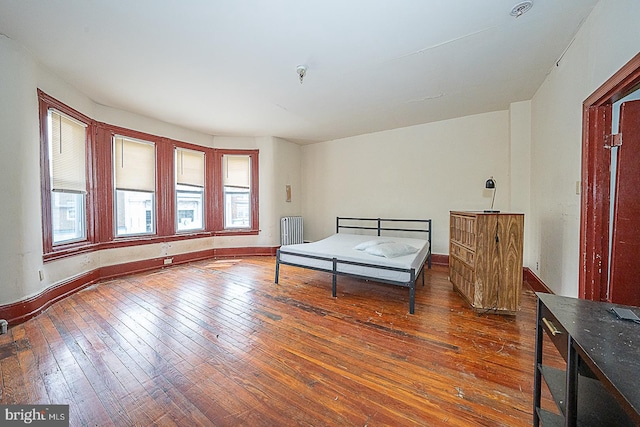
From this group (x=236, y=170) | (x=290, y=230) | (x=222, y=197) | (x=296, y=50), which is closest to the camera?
(x=296, y=50)

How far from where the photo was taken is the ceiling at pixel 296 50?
2.01m

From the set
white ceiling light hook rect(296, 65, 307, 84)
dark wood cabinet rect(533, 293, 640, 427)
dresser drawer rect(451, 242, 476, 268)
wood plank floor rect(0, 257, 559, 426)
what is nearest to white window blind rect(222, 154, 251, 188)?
wood plank floor rect(0, 257, 559, 426)

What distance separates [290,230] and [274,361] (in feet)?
13.7

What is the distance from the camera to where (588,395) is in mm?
999

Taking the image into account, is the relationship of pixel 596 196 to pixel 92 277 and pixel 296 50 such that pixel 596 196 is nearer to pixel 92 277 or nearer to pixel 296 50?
pixel 296 50

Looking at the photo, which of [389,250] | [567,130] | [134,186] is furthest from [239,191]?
[567,130]

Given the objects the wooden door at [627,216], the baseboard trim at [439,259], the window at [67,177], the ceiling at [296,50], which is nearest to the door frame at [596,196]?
the wooden door at [627,216]

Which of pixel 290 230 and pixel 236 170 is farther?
pixel 290 230

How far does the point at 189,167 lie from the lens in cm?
518

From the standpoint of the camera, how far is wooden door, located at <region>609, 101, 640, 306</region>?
5.79ft

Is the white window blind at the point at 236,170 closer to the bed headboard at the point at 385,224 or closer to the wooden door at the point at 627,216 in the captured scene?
the bed headboard at the point at 385,224

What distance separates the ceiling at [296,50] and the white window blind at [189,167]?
113cm

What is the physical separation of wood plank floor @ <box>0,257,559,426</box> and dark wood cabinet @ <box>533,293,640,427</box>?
1.67ft

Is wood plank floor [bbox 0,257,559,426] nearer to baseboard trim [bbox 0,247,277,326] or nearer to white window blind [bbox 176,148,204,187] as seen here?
baseboard trim [bbox 0,247,277,326]
